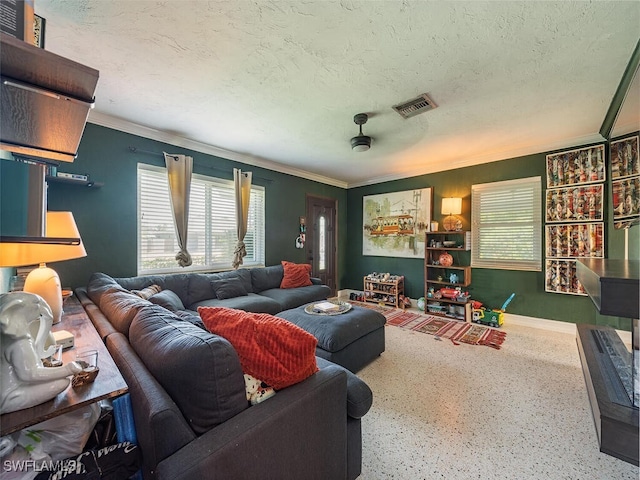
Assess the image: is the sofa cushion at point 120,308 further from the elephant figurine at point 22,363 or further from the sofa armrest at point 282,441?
the sofa armrest at point 282,441

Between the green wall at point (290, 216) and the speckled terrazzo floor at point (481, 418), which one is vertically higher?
the green wall at point (290, 216)

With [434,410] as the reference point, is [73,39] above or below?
above

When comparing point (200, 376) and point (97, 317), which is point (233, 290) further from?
point (200, 376)

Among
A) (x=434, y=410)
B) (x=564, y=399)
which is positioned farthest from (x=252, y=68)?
(x=564, y=399)

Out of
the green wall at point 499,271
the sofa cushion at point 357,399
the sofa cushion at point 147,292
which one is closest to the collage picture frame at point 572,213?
the green wall at point 499,271

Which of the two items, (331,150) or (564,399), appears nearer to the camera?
(564,399)

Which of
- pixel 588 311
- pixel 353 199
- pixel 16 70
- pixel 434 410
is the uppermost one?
pixel 353 199

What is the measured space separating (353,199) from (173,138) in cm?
374

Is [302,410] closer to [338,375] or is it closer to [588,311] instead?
[338,375]

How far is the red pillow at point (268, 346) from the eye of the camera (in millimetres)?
1106

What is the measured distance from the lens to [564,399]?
6.78 feet

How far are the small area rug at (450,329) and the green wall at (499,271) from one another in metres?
0.65

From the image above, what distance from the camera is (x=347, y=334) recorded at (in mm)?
2320

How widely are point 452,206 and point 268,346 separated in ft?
13.2
